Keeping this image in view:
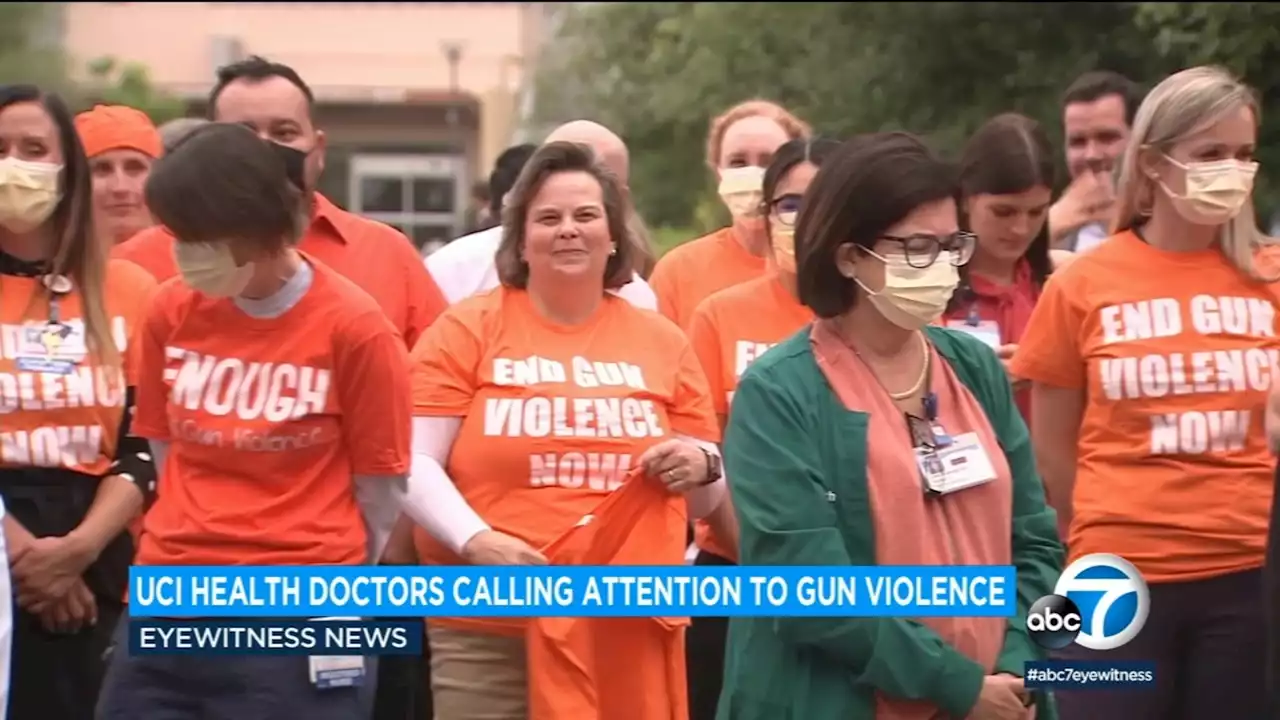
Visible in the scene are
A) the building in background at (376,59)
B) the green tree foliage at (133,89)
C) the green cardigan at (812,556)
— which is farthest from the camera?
the building in background at (376,59)

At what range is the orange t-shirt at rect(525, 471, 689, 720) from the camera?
15.2ft

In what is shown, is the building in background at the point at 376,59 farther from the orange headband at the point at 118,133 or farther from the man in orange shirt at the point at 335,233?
the man in orange shirt at the point at 335,233

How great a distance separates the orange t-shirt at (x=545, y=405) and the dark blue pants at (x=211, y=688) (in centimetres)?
65

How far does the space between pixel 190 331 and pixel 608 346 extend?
1061 millimetres

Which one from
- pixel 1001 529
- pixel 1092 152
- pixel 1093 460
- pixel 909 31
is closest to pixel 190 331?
pixel 1001 529

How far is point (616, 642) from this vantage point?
15.5 ft

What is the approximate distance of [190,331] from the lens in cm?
443

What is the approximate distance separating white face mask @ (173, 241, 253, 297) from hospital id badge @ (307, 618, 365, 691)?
74cm

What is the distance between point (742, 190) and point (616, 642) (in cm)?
224

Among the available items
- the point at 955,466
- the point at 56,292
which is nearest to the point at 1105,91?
the point at 955,466

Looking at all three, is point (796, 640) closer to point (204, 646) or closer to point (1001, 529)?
point (1001, 529)

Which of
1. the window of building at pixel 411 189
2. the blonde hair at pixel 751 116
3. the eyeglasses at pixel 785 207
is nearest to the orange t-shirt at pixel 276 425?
the eyeglasses at pixel 785 207

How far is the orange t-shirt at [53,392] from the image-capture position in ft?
16.2

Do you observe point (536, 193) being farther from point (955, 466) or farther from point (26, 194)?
point (955, 466)
